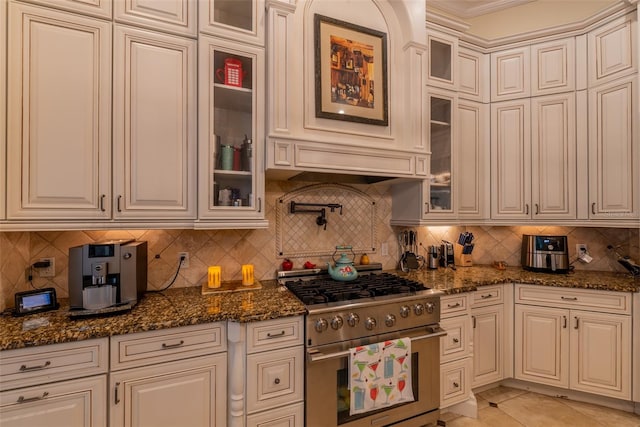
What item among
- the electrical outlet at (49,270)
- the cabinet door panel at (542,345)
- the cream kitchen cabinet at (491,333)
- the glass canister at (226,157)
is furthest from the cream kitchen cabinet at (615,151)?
the electrical outlet at (49,270)

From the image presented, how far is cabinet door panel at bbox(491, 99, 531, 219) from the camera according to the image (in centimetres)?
278

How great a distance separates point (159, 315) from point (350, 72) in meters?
1.96

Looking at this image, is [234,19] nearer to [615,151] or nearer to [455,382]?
[455,382]

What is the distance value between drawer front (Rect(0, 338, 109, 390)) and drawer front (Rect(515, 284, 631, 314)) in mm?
2839

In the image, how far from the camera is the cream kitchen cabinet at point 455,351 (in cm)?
214

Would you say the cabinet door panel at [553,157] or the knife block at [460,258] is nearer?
the cabinet door panel at [553,157]

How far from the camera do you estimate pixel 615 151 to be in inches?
96.1

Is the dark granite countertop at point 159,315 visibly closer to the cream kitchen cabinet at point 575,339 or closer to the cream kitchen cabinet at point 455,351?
the cream kitchen cabinet at point 455,351

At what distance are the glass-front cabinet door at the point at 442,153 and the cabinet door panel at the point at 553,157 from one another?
79cm

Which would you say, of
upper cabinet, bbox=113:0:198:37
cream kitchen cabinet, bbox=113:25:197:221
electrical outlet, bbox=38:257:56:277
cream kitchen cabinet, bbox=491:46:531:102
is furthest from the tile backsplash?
cream kitchen cabinet, bbox=491:46:531:102

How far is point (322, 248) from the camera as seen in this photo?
8.27ft

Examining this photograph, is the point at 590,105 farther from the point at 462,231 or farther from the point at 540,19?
the point at 462,231

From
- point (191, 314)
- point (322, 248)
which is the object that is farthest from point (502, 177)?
point (191, 314)

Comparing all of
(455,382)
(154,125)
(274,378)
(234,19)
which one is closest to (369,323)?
(274,378)
